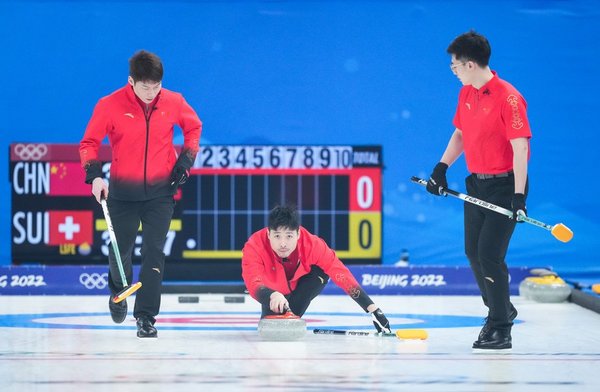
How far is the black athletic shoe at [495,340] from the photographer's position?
468 centimetres

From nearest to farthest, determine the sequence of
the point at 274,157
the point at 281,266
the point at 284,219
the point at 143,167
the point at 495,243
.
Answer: the point at 495,243 < the point at 284,219 < the point at 143,167 < the point at 281,266 < the point at 274,157

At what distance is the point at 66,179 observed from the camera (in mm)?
8242

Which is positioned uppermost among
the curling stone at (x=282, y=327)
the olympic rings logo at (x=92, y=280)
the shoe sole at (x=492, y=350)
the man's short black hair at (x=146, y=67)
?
the man's short black hair at (x=146, y=67)

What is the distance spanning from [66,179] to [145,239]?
322cm

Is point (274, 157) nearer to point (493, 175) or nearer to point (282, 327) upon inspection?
point (282, 327)

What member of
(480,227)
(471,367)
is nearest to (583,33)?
(480,227)

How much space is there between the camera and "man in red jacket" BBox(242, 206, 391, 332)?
5059 mm

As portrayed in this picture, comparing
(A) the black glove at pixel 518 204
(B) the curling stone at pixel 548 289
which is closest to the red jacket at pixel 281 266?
(A) the black glove at pixel 518 204

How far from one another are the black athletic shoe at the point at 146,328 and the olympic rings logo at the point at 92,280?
309 cm

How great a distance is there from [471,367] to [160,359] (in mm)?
1152

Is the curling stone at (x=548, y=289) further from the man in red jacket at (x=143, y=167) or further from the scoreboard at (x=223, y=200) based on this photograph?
the man in red jacket at (x=143, y=167)

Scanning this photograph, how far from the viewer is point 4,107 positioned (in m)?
9.24

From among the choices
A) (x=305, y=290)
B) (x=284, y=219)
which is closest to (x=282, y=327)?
(x=305, y=290)

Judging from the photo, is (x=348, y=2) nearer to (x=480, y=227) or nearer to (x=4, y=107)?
(x=4, y=107)
